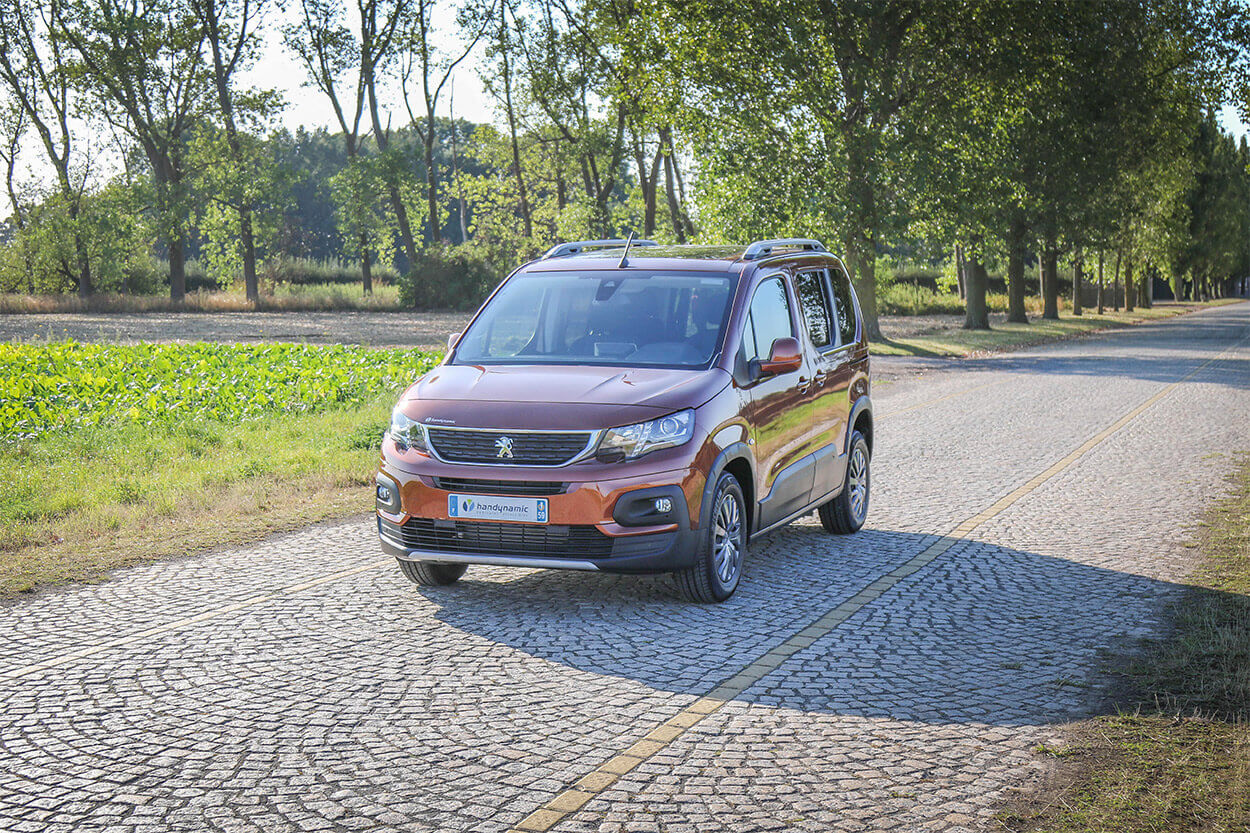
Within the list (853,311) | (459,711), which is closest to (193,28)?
(853,311)

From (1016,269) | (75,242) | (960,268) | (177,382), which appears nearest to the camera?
(177,382)

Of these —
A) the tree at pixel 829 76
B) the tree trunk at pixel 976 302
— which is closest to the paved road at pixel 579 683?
the tree at pixel 829 76

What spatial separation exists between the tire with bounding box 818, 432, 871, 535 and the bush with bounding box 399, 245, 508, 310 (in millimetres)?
50489

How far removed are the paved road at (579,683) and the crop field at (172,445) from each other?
1.08m

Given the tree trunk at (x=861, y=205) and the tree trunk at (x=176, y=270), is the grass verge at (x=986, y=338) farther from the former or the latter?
the tree trunk at (x=176, y=270)

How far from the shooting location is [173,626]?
6.70 m

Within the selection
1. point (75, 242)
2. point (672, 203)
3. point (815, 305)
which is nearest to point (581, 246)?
point (815, 305)

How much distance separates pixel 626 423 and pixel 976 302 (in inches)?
1552

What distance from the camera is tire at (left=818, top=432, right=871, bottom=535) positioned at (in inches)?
366

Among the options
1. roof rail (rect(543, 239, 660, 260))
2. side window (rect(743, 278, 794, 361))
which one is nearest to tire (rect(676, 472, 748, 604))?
side window (rect(743, 278, 794, 361))

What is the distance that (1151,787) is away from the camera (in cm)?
437

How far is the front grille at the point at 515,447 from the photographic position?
6.64 m

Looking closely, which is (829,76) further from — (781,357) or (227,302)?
(227,302)

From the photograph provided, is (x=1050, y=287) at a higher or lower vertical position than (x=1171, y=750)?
higher
